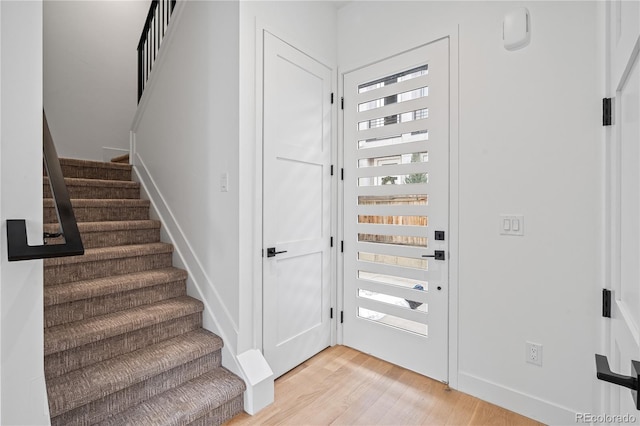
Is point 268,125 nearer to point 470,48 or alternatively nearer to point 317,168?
point 317,168

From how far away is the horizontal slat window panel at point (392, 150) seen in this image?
223cm

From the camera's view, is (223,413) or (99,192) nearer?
(223,413)

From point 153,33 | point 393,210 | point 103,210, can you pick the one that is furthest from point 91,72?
point 393,210

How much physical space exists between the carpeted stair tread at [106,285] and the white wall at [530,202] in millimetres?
2003

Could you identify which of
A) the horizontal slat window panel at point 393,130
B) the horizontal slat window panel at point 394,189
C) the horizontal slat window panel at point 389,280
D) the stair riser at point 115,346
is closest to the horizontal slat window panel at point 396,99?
the horizontal slat window panel at point 393,130

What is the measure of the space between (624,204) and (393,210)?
5.00 ft

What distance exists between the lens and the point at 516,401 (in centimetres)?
187

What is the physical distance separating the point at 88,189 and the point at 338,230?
2.13 metres

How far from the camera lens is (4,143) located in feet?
3.51

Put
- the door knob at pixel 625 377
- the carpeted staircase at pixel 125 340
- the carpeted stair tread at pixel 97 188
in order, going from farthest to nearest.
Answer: the carpeted stair tread at pixel 97 188 → the carpeted staircase at pixel 125 340 → the door knob at pixel 625 377

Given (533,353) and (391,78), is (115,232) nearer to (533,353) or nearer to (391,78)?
(391,78)

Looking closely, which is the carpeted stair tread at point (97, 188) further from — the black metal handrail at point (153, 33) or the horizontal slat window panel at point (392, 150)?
the horizontal slat window panel at point (392, 150)

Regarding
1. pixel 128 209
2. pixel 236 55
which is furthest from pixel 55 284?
pixel 236 55

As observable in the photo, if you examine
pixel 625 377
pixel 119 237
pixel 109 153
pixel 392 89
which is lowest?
pixel 625 377
